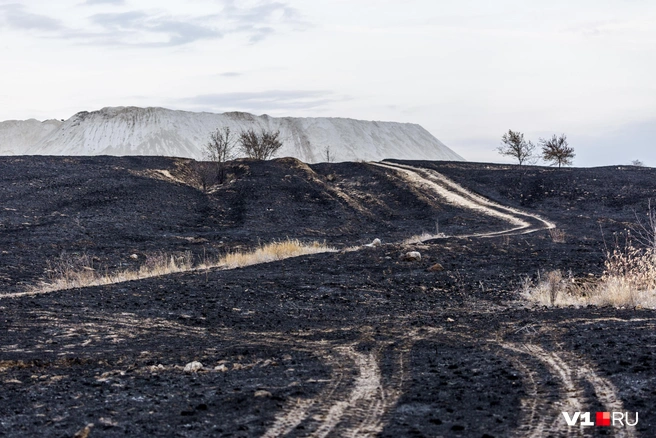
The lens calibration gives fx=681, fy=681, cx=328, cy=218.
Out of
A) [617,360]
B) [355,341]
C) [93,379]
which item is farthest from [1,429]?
[617,360]

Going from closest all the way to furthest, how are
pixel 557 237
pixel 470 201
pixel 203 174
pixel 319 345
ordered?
pixel 319 345 < pixel 557 237 < pixel 470 201 < pixel 203 174

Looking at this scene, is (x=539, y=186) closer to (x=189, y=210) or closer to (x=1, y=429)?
(x=189, y=210)

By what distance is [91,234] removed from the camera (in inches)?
919

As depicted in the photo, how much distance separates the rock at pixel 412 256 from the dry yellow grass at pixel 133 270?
130 inches

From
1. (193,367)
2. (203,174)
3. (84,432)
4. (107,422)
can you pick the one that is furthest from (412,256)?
(203,174)

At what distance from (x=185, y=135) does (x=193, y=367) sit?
11378 centimetres

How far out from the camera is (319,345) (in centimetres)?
780

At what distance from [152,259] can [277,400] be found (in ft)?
43.3

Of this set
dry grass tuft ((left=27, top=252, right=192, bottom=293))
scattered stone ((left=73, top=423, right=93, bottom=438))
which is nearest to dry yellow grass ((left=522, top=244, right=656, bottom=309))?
scattered stone ((left=73, top=423, right=93, bottom=438))

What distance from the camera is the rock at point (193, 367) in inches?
254

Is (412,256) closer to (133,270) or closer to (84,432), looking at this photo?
(133,270)

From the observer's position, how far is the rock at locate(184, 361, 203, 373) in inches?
254

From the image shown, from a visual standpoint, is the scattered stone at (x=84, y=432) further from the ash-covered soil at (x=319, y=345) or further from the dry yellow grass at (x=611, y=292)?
the dry yellow grass at (x=611, y=292)

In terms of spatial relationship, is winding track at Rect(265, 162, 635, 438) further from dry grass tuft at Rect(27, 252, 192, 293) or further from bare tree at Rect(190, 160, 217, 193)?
bare tree at Rect(190, 160, 217, 193)
